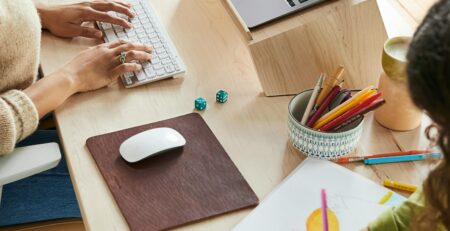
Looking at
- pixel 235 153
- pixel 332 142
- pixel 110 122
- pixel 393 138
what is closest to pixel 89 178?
pixel 110 122

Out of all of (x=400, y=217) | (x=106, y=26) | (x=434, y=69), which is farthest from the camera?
(x=106, y=26)

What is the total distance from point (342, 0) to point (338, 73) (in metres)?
0.20

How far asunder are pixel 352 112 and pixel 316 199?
15 centimetres

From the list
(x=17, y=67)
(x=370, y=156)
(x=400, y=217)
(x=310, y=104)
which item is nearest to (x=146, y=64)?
(x=17, y=67)

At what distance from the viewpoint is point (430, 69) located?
22.8 inches

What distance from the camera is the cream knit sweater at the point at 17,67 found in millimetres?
1006

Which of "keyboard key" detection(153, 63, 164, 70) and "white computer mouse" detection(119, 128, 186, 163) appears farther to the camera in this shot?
"keyboard key" detection(153, 63, 164, 70)

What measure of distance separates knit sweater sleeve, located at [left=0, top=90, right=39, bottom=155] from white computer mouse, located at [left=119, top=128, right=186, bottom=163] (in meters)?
0.19

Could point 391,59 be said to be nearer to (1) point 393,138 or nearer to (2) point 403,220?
(1) point 393,138

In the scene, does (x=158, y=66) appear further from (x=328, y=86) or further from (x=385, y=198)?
(x=385, y=198)

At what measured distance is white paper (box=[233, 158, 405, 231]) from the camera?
0.87m

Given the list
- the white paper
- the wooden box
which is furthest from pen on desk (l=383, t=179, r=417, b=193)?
the wooden box

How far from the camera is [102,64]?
115 cm

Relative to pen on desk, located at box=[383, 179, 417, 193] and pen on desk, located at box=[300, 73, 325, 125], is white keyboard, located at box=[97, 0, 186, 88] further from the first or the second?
pen on desk, located at box=[383, 179, 417, 193]
